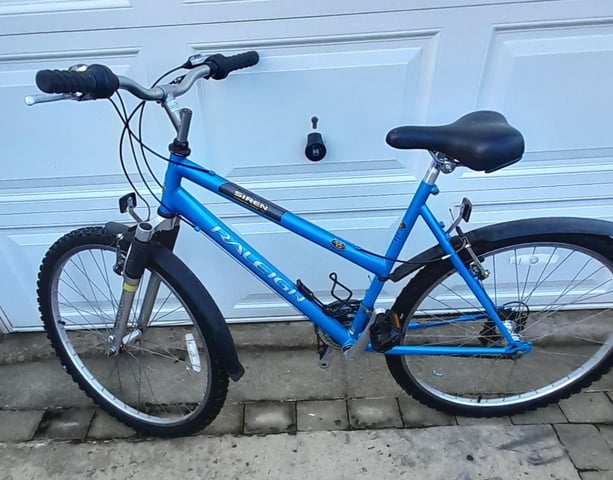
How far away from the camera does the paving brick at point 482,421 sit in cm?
177

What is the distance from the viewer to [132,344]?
1809 millimetres

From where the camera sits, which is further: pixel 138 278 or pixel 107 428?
pixel 107 428

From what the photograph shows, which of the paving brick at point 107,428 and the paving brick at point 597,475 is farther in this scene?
the paving brick at point 107,428

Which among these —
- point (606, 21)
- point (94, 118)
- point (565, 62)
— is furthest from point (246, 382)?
point (606, 21)


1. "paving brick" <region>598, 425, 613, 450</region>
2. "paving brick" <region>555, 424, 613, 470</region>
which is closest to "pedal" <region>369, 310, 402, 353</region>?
"paving brick" <region>555, 424, 613, 470</region>

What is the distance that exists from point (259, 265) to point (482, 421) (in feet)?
3.45

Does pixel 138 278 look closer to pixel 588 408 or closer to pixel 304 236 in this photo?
pixel 304 236

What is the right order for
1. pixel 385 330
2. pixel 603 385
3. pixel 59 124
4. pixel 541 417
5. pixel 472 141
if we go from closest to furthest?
pixel 472 141 < pixel 385 330 < pixel 59 124 < pixel 541 417 < pixel 603 385

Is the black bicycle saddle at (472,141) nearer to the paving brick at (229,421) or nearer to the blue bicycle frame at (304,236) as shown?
the blue bicycle frame at (304,236)

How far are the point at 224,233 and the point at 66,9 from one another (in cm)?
81

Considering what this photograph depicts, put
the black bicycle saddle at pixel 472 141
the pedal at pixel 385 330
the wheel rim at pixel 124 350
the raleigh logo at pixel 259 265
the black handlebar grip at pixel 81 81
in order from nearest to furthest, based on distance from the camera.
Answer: the black handlebar grip at pixel 81 81, the black bicycle saddle at pixel 472 141, the raleigh logo at pixel 259 265, the pedal at pixel 385 330, the wheel rim at pixel 124 350

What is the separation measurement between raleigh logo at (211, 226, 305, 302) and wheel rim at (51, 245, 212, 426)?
498mm

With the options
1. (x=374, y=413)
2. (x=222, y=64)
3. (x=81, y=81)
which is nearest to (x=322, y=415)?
(x=374, y=413)

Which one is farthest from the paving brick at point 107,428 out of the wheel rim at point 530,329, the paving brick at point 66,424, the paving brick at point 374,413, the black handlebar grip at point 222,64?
the black handlebar grip at point 222,64
